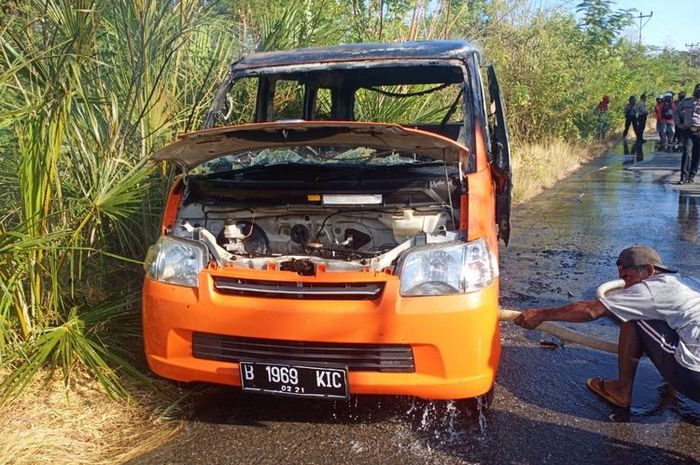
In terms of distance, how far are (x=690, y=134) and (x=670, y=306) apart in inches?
397

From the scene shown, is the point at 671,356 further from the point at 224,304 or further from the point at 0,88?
the point at 0,88

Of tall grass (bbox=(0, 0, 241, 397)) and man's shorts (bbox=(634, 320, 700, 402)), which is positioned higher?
tall grass (bbox=(0, 0, 241, 397))

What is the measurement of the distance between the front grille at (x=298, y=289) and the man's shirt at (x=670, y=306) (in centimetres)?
118

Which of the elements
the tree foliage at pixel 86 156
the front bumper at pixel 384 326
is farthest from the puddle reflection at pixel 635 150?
the front bumper at pixel 384 326

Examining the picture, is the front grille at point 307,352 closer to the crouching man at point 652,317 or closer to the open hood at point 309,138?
the crouching man at point 652,317

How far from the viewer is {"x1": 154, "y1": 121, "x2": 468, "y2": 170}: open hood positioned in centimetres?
303

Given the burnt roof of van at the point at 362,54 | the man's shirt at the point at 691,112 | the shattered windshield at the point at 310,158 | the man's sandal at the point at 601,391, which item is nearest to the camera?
the man's sandal at the point at 601,391

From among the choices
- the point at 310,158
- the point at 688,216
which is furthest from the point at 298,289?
the point at 688,216

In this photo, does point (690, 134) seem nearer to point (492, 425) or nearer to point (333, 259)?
point (492, 425)

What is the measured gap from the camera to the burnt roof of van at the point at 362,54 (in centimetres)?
396

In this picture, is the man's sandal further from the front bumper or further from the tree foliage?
the tree foliage

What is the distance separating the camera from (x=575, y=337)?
3473 mm

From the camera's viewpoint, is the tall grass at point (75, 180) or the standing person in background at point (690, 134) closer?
the tall grass at point (75, 180)

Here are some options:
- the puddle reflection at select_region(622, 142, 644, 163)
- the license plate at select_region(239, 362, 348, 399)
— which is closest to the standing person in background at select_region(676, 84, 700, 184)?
the puddle reflection at select_region(622, 142, 644, 163)
